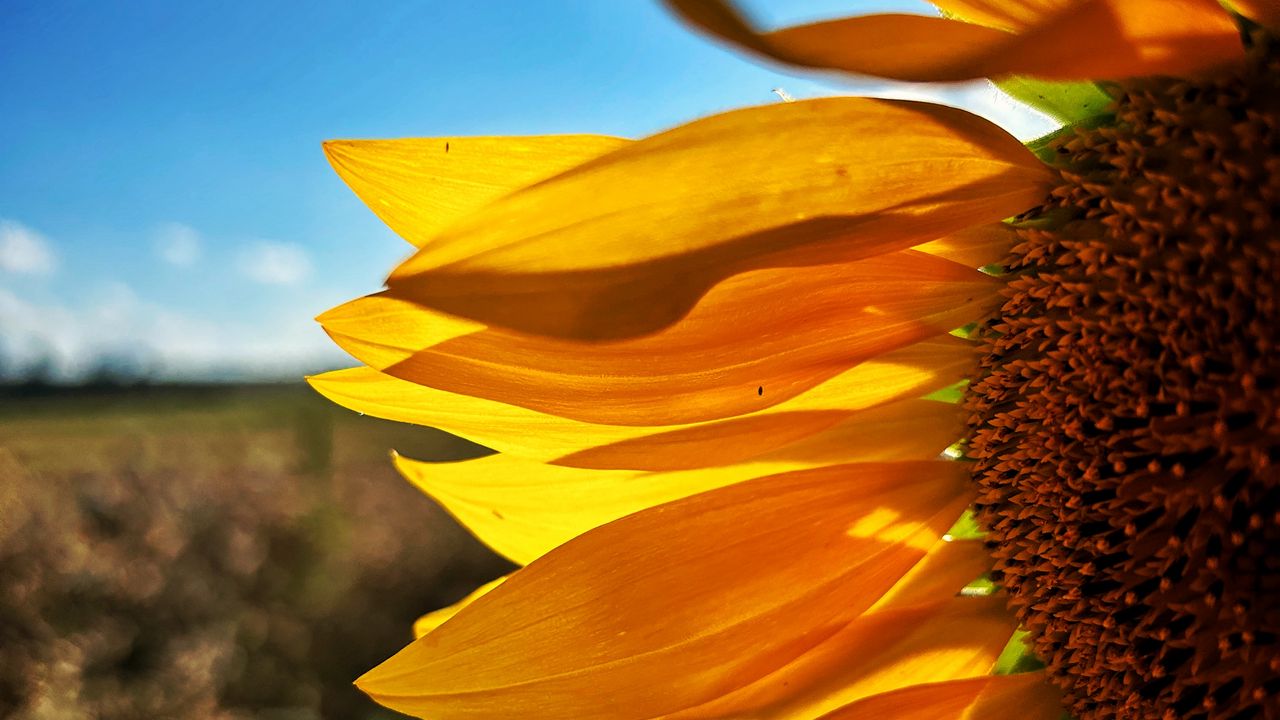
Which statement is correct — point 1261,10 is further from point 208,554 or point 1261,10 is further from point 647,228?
point 208,554

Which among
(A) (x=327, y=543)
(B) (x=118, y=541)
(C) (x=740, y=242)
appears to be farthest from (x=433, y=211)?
(A) (x=327, y=543)

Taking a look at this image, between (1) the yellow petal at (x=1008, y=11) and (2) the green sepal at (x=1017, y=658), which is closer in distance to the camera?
(1) the yellow petal at (x=1008, y=11)

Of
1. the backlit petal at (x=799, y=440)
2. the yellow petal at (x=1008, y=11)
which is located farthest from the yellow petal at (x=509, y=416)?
the yellow petal at (x=1008, y=11)

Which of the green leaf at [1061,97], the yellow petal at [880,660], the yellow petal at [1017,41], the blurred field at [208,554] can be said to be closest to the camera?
the yellow petal at [1017,41]

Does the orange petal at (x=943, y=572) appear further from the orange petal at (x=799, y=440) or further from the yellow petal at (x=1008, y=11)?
the yellow petal at (x=1008, y=11)

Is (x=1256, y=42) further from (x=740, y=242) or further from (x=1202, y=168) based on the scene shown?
(x=740, y=242)
